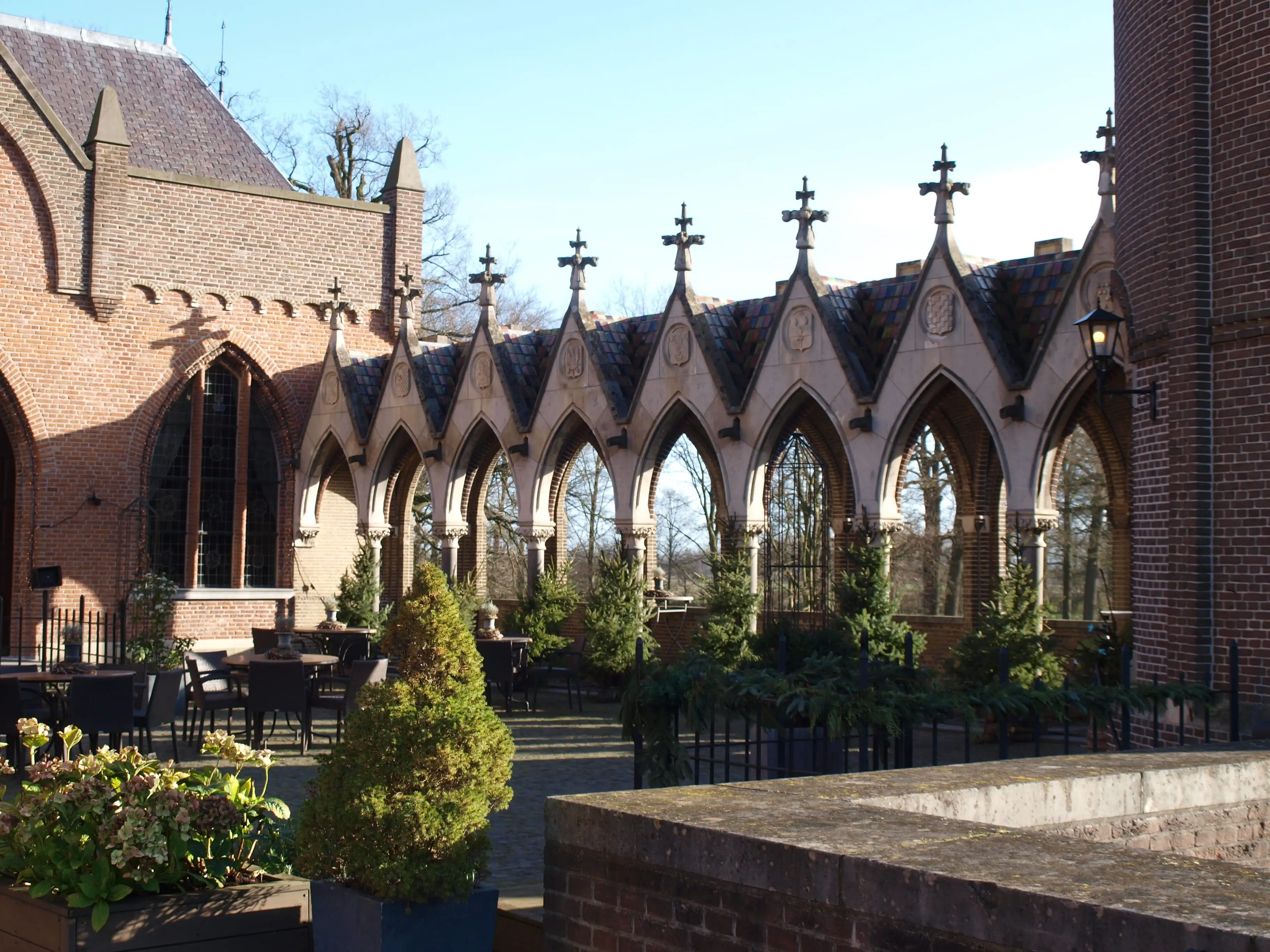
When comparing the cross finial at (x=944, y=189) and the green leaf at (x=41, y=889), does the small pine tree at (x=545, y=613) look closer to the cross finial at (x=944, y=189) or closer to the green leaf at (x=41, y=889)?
the cross finial at (x=944, y=189)

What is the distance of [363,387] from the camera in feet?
75.2

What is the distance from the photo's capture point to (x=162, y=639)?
2009cm

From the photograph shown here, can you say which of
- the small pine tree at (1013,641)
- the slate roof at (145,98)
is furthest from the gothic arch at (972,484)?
the slate roof at (145,98)

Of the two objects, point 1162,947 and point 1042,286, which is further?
point 1042,286

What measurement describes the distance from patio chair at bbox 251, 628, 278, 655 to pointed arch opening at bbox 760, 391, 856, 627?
6.27 m

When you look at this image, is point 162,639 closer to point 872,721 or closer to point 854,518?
point 854,518

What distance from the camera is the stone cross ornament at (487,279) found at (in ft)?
64.8

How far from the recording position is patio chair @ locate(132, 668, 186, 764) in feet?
38.4

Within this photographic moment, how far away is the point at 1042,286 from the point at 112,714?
33.7ft

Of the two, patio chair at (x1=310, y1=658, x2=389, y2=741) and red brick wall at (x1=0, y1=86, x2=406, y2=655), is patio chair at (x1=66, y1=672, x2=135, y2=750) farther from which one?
red brick wall at (x1=0, y1=86, x2=406, y2=655)

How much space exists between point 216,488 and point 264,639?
602 centimetres

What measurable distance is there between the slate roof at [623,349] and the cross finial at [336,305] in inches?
194

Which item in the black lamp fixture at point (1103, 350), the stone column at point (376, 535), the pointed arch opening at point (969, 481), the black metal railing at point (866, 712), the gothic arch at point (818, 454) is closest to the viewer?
the black metal railing at point (866, 712)

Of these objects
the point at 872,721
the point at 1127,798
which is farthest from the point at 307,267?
the point at 1127,798
